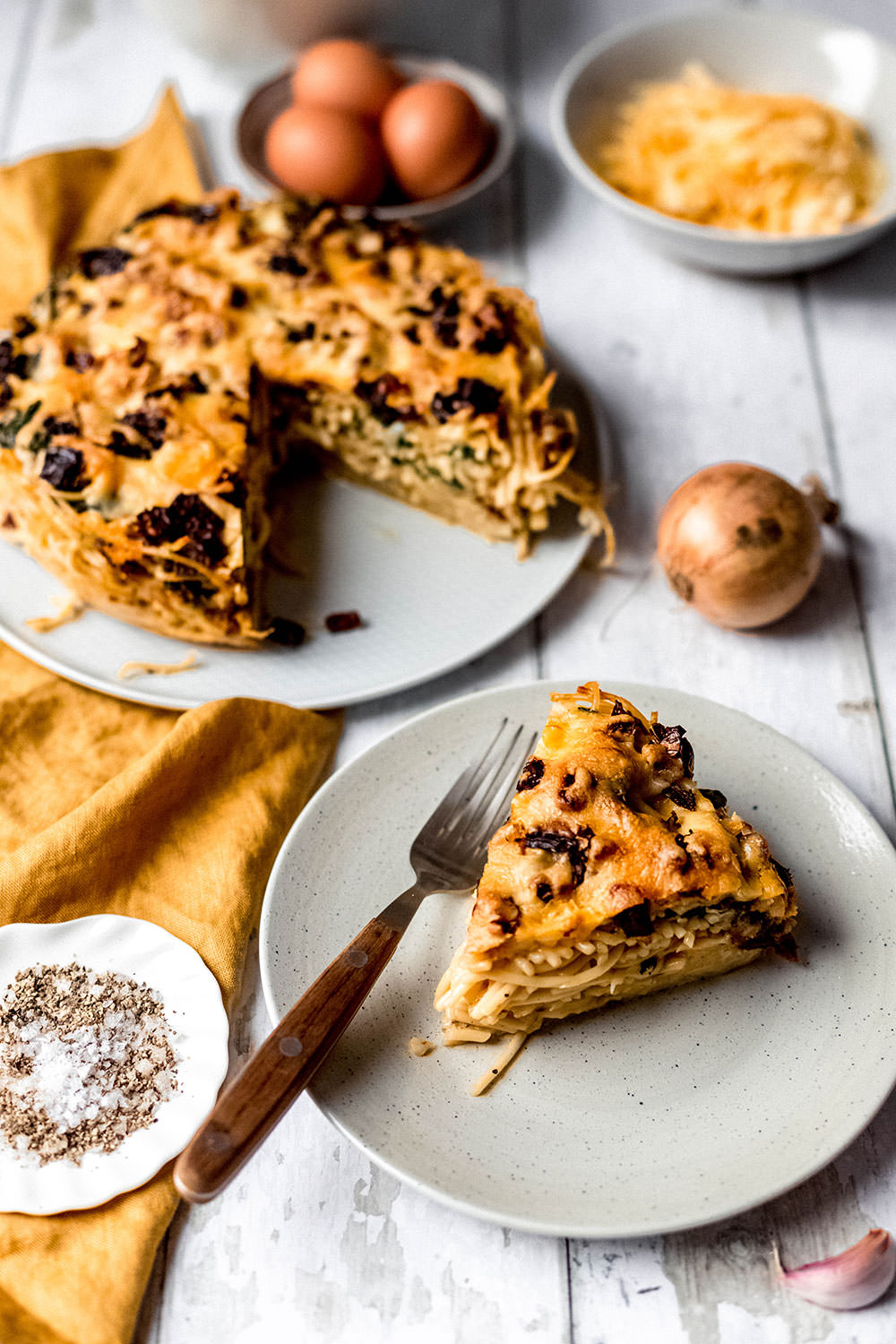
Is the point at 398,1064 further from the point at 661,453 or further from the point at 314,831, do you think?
the point at 661,453

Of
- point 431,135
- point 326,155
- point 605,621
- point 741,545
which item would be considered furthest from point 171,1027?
point 431,135

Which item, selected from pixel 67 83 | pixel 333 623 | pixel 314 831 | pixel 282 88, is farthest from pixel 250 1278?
pixel 67 83

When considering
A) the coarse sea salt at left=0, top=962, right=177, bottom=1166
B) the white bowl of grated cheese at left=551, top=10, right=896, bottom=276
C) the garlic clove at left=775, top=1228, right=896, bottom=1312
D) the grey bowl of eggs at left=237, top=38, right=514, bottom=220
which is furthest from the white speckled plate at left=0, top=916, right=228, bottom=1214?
the white bowl of grated cheese at left=551, top=10, right=896, bottom=276

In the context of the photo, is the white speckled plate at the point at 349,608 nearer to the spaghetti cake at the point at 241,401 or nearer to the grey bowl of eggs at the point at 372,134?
the spaghetti cake at the point at 241,401

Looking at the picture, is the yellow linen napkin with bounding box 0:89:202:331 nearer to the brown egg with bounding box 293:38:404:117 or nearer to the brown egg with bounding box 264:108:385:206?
the brown egg with bounding box 264:108:385:206

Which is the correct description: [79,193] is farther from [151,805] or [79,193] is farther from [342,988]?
[342,988]
